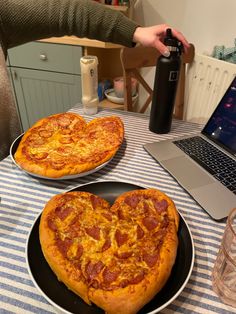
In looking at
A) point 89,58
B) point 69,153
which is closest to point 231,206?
point 69,153

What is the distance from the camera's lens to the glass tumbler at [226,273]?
45 centimetres

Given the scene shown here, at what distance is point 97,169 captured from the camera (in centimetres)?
73

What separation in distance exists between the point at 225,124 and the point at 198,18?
113cm

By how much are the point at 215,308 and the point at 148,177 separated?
14.8 inches

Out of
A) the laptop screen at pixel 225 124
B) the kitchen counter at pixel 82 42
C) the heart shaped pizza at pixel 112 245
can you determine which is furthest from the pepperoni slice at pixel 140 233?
the kitchen counter at pixel 82 42

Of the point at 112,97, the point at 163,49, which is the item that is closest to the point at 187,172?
the point at 163,49

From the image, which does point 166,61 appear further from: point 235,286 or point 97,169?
point 235,286

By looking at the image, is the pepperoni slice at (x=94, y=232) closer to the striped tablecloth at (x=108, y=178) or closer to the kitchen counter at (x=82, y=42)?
the striped tablecloth at (x=108, y=178)

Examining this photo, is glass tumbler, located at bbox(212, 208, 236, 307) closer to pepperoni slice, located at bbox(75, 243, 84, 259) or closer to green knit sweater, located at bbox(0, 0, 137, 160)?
pepperoni slice, located at bbox(75, 243, 84, 259)

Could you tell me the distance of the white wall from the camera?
5.06 feet

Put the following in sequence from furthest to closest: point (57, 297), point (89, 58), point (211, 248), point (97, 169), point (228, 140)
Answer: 1. point (89, 58)
2. point (228, 140)
3. point (97, 169)
4. point (211, 248)
5. point (57, 297)

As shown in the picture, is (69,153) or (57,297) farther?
(69,153)

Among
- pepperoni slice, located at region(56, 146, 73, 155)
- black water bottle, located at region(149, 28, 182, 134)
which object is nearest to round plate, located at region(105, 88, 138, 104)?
black water bottle, located at region(149, 28, 182, 134)

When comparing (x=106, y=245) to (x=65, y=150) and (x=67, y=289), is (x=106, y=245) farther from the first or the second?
(x=65, y=150)
